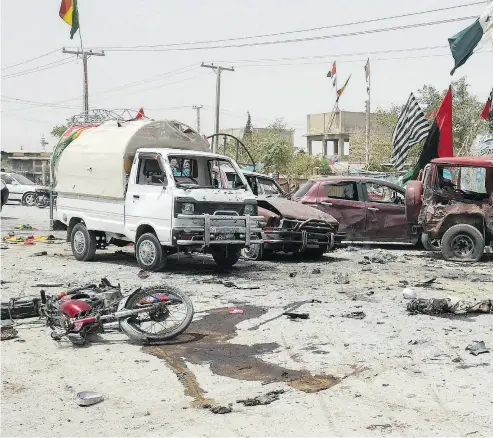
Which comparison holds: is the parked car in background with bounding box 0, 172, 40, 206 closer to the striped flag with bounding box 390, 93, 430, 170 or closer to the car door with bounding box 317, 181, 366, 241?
the striped flag with bounding box 390, 93, 430, 170

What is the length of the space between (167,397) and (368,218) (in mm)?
10438

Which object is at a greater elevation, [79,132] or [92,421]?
[79,132]

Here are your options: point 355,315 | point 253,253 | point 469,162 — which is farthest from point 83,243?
point 469,162

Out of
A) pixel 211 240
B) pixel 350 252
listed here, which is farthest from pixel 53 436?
pixel 350 252

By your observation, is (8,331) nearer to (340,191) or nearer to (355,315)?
(355,315)

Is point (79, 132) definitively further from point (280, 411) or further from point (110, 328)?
point (280, 411)

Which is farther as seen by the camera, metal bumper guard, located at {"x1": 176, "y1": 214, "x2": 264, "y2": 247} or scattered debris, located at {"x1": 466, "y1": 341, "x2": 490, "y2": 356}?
metal bumper guard, located at {"x1": 176, "y1": 214, "x2": 264, "y2": 247}

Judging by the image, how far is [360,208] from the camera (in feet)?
48.4

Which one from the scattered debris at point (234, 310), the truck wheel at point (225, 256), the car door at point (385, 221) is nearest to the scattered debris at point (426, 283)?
the truck wheel at point (225, 256)

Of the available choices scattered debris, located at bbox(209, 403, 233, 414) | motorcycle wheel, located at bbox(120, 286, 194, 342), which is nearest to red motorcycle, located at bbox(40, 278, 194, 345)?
motorcycle wheel, located at bbox(120, 286, 194, 342)

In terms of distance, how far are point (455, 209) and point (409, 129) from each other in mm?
6002

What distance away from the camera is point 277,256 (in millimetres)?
13586

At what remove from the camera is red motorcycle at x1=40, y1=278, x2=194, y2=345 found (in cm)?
636

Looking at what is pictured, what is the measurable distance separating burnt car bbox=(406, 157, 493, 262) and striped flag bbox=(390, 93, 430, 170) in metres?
5.09
